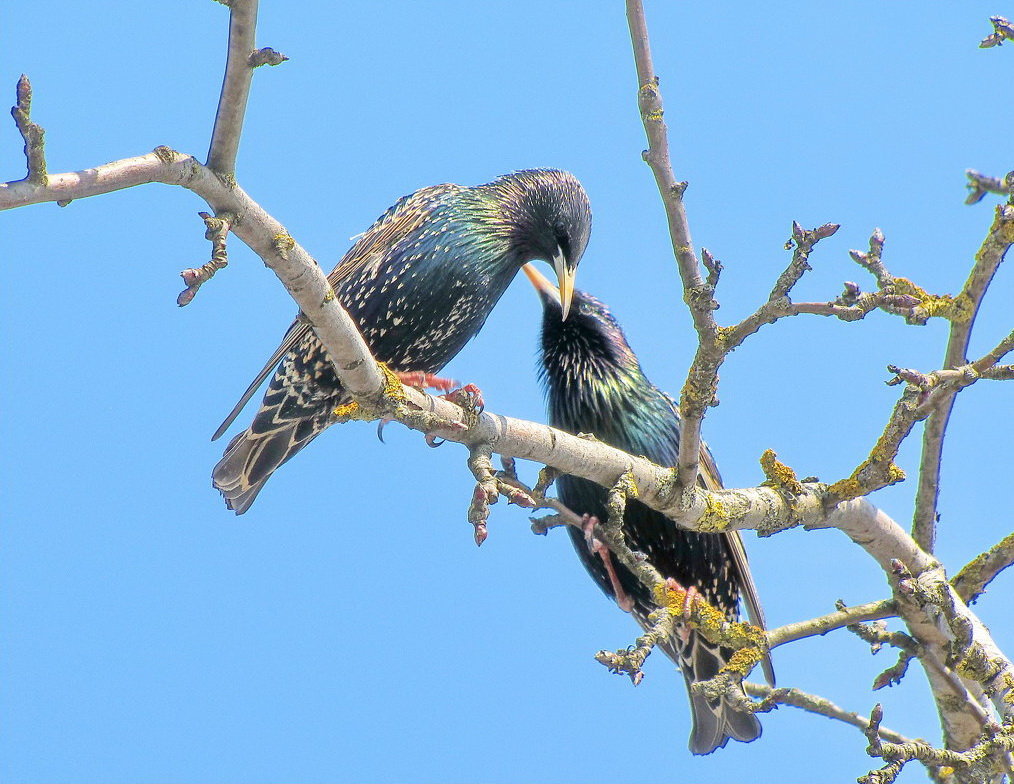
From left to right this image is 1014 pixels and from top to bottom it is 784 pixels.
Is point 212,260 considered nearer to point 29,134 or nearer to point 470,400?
point 29,134

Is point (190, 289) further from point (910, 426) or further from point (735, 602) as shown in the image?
point (735, 602)

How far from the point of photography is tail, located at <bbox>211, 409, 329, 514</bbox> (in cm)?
407

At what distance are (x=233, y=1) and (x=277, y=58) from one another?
0.46ft

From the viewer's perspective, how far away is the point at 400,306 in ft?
13.3

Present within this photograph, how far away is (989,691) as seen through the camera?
9.96 feet

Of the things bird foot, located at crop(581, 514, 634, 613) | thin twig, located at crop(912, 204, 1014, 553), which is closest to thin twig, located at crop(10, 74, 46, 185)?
thin twig, located at crop(912, 204, 1014, 553)

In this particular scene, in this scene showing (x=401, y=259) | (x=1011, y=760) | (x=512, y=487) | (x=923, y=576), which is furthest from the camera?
(x=401, y=259)

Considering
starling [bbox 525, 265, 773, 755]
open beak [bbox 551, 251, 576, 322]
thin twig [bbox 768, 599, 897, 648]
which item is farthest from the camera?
open beak [bbox 551, 251, 576, 322]

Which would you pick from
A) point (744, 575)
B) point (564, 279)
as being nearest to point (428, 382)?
point (564, 279)

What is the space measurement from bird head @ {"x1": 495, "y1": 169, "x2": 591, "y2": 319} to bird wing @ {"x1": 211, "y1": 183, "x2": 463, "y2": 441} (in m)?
0.29

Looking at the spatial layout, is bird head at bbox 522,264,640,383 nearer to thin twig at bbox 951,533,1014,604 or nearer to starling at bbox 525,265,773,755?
starling at bbox 525,265,773,755

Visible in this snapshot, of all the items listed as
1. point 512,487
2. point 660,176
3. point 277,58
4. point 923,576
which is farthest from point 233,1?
point 923,576

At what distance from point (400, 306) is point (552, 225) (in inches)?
30.9

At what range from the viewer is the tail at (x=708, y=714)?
4.21 m
